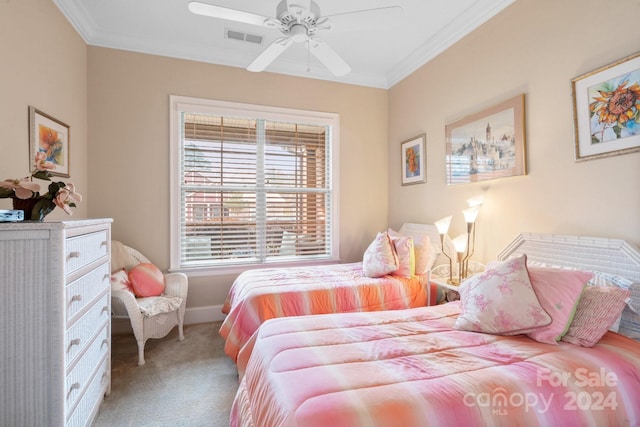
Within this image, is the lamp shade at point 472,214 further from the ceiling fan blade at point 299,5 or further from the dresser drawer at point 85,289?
the dresser drawer at point 85,289

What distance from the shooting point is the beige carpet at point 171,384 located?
1903 millimetres

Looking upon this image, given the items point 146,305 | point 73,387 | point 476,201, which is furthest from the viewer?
point 476,201

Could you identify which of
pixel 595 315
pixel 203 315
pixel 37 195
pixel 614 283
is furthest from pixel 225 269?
pixel 614 283

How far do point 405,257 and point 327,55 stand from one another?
1895mm

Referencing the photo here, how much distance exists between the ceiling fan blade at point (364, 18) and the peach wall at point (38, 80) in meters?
2.05

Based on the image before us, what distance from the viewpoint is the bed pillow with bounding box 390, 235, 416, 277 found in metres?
2.88

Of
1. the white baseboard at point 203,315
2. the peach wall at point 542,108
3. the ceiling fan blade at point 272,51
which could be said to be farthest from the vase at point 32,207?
the peach wall at point 542,108

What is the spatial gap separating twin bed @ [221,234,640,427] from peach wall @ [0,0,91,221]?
2.05 meters

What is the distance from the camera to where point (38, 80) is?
7.39 ft

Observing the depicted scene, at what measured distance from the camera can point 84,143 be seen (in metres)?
3.03

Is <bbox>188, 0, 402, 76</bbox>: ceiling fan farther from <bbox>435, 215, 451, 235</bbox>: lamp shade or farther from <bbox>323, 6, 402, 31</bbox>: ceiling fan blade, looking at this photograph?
<bbox>435, 215, 451, 235</bbox>: lamp shade

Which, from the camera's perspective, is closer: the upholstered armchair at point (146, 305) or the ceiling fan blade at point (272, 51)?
the ceiling fan blade at point (272, 51)

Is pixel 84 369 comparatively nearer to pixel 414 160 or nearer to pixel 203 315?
pixel 203 315

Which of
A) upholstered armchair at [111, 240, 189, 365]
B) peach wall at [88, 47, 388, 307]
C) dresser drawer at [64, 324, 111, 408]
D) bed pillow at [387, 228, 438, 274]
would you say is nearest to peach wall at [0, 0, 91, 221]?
peach wall at [88, 47, 388, 307]
